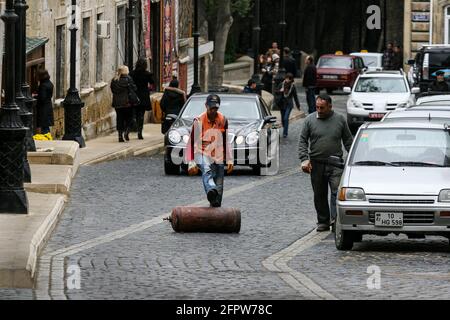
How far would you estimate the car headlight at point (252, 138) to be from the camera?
29.0 metres

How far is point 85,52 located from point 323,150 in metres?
18.6

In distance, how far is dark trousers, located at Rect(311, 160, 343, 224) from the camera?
67.4 feet

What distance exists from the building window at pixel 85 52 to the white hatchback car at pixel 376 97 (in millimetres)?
8306

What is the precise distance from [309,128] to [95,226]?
9.84 ft

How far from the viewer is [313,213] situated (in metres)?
23.1

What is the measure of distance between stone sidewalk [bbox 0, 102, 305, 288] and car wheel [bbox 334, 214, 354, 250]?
3.34m

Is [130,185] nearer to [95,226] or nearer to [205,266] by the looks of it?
[95,226]

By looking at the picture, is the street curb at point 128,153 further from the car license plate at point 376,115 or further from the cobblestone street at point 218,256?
the car license plate at point 376,115

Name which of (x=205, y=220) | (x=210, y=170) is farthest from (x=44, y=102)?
(x=205, y=220)

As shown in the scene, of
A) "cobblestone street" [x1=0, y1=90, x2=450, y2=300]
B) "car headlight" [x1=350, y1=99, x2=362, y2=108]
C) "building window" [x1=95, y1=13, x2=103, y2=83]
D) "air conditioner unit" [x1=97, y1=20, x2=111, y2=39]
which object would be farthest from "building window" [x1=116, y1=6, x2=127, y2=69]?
"cobblestone street" [x1=0, y1=90, x2=450, y2=300]

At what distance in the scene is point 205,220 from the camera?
20125mm

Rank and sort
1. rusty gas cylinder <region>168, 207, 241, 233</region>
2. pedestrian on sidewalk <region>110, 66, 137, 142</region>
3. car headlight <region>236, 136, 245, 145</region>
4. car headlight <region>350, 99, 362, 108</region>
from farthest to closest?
car headlight <region>350, 99, 362, 108</region> < pedestrian on sidewalk <region>110, 66, 137, 142</region> < car headlight <region>236, 136, 245, 145</region> < rusty gas cylinder <region>168, 207, 241, 233</region>

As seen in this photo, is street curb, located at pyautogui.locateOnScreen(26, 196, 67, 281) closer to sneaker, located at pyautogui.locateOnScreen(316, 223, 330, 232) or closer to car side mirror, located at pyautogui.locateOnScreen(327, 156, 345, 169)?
sneaker, located at pyautogui.locateOnScreen(316, 223, 330, 232)

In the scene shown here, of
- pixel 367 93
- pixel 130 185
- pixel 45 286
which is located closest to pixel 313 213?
pixel 130 185
